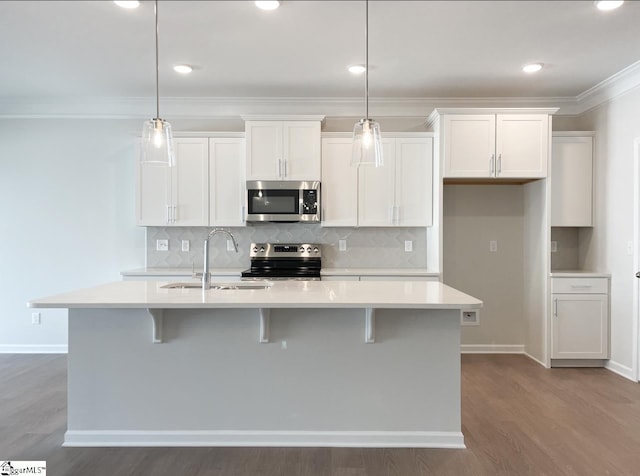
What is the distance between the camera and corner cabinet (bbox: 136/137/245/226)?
427 cm

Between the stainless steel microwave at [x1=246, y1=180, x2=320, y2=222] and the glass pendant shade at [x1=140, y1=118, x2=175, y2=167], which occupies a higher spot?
the glass pendant shade at [x1=140, y1=118, x2=175, y2=167]

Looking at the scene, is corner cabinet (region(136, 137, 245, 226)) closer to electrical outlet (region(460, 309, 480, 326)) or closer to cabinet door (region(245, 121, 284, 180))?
cabinet door (region(245, 121, 284, 180))

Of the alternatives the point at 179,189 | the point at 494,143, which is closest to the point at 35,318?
the point at 179,189

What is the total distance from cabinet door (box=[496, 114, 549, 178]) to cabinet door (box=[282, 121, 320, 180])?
1701 millimetres

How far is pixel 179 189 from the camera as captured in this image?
4.28 metres

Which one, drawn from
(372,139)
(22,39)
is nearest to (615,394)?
(372,139)

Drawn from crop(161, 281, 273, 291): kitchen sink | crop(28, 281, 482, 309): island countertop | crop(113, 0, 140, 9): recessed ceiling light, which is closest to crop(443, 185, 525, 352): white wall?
crop(28, 281, 482, 309): island countertop

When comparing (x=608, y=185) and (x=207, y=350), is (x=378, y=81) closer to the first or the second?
(x=608, y=185)

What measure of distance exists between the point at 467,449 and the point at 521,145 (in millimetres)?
2787

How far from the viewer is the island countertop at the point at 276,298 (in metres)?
2.18

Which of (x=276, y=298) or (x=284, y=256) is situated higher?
(x=284, y=256)

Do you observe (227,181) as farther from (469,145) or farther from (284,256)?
(469,145)

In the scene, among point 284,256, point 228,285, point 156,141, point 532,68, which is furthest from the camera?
point 284,256

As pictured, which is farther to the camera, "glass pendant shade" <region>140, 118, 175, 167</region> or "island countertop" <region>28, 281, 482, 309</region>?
"glass pendant shade" <region>140, 118, 175, 167</region>
